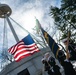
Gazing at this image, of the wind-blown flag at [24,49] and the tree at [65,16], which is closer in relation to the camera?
the wind-blown flag at [24,49]

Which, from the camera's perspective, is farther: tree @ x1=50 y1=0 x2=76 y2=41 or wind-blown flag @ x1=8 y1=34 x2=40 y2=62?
tree @ x1=50 y1=0 x2=76 y2=41

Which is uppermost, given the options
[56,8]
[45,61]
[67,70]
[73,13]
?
[56,8]

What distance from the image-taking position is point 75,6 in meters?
32.4

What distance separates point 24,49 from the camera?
12.2m

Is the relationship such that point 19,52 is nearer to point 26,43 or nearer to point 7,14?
point 26,43

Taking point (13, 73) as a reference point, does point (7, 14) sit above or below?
above

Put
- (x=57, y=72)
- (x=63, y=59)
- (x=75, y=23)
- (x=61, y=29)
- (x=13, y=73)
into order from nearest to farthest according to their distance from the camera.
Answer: (x=63, y=59)
(x=57, y=72)
(x=13, y=73)
(x=75, y=23)
(x=61, y=29)

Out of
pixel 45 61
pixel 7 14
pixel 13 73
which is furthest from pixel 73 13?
pixel 45 61

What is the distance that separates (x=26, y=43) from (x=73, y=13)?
2191 cm

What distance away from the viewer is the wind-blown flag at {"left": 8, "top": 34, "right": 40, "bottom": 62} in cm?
1205

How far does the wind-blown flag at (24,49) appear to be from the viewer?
12.1 m

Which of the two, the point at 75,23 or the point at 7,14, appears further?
the point at 75,23

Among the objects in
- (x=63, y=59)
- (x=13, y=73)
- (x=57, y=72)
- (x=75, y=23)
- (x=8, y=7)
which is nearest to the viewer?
(x=63, y=59)

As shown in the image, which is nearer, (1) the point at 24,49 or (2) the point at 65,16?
(1) the point at 24,49
